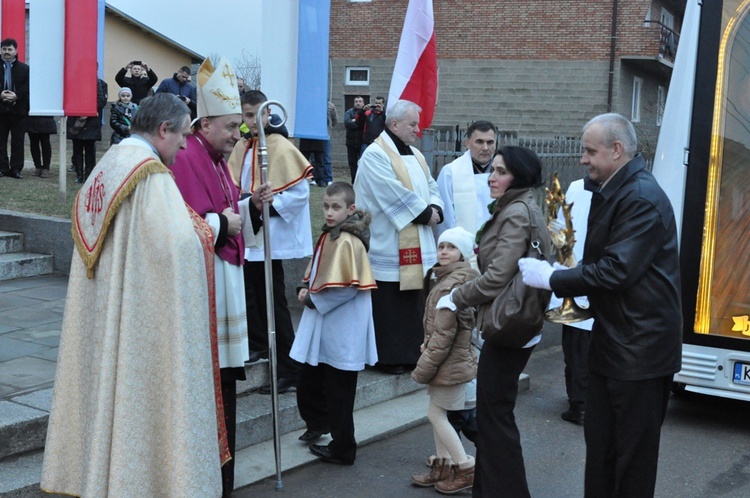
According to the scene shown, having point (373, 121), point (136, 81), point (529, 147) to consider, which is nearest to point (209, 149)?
point (529, 147)

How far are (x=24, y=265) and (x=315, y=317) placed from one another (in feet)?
14.0

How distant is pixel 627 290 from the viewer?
412 cm

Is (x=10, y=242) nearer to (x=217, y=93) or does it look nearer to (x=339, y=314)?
(x=339, y=314)

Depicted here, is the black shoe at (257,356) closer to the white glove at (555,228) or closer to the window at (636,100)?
the white glove at (555,228)

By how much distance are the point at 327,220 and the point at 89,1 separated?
21.3 feet

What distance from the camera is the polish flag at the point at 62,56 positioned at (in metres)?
10.6

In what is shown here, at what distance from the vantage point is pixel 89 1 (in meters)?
10.7

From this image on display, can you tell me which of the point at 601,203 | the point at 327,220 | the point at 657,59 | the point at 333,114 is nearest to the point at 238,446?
the point at 327,220

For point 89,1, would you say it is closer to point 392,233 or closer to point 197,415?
point 392,233

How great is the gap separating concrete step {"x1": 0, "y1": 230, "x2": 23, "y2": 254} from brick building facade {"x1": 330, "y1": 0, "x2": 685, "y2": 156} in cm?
2078

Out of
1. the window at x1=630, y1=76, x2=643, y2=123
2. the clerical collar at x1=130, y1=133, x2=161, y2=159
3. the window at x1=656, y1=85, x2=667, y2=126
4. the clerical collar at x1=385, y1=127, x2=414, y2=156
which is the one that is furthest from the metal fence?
the window at x1=656, y1=85, x2=667, y2=126

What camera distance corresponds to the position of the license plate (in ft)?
21.9

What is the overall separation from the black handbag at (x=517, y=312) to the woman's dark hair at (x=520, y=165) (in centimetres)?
20

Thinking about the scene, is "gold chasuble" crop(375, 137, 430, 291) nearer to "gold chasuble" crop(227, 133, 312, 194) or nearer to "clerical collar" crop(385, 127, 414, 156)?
"clerical collar" crop(385, 127, 414, 156)
